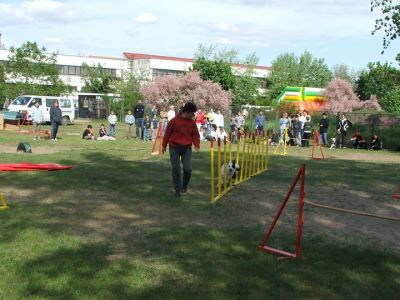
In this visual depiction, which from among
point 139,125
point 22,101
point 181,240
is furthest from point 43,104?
point 181,240

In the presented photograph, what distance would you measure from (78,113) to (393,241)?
43.0 meters

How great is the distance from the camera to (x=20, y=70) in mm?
40781

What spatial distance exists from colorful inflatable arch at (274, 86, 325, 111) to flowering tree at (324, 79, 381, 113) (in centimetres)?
559

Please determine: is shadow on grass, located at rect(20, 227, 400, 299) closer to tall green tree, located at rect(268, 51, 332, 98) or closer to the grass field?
the grass field

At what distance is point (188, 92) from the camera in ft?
159

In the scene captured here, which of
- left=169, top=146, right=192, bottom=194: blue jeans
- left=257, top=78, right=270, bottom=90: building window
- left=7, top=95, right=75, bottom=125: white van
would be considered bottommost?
left=169, top=146, right=192, bottom=194: blue jeans

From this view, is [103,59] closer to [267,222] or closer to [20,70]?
[20,70]

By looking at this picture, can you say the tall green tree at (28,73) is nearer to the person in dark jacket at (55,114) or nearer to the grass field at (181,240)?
the person in dark jacket at (55,114)

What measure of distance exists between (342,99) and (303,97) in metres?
11.8

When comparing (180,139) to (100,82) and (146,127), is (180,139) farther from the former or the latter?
(100,82)

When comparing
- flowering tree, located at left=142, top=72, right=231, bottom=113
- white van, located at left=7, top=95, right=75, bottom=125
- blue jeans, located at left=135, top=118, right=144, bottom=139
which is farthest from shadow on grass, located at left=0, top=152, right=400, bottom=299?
flowering tree, located at left=142, top=72, right=231, bottom=113

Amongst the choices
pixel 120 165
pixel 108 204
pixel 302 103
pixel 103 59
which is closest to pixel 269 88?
pixel 103 59

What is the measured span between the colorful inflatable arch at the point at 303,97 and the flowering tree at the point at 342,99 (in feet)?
18.4

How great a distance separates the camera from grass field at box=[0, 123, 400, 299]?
5.39 m
